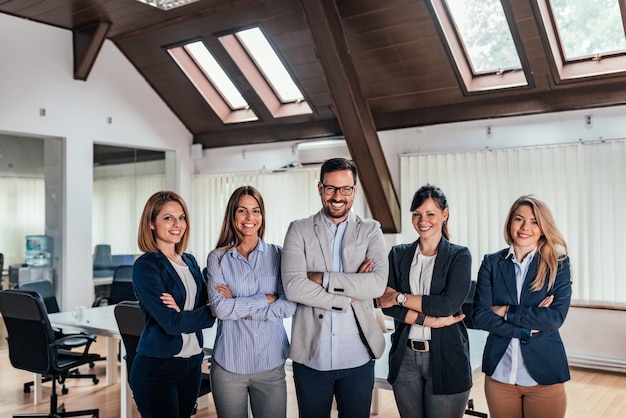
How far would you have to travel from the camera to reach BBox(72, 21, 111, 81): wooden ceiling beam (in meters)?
6.93

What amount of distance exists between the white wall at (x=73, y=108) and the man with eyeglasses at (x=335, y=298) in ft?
17.5

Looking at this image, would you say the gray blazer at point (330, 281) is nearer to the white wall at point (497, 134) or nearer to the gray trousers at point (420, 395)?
the gray trousers at point (420, 395)

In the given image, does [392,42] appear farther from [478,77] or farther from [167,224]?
[167,224]

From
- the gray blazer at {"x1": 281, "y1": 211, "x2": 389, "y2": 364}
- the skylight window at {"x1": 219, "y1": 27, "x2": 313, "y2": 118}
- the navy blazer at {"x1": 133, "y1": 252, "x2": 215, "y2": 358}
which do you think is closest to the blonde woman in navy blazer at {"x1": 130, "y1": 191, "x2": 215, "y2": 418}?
the navy blazer at {"x1": 133, "y1": 252, "x2": 215, "y2": 358}

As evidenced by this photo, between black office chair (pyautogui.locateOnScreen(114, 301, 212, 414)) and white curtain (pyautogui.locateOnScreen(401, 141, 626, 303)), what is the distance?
3623 mm

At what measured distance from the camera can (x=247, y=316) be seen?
251cm

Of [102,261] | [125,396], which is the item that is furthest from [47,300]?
[102,261]

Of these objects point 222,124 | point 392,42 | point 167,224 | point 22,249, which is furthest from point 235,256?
point 222,124

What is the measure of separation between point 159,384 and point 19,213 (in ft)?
16.8

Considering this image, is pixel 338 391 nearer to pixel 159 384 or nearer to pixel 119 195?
pixel 159 384

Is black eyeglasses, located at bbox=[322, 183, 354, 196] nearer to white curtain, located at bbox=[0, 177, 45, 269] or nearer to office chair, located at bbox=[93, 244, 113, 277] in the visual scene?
white curtain, located at bbox=[0, 177, 45, 269]

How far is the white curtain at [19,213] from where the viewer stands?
6.68 m

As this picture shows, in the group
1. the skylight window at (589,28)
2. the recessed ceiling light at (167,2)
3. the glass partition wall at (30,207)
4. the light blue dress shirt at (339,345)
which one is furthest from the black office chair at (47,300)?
the skylight window at (589,28)

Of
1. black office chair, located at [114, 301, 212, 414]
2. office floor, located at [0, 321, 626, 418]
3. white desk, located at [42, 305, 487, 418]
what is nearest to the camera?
white desk, located at [42, 305, 487, 418]
